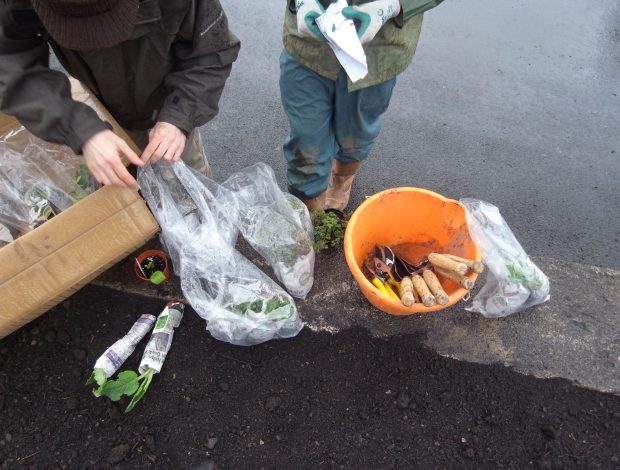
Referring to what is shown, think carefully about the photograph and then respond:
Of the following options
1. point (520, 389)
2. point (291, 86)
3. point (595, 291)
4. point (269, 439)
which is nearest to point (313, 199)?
point (291, 86)

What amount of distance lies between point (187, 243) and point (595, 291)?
76.9 inches

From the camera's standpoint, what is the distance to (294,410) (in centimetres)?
176

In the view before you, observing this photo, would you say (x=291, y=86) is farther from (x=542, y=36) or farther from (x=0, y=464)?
(x=542, y=36)

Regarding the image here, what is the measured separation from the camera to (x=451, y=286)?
177 centimetres

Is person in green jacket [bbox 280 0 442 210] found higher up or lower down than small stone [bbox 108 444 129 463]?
higher up

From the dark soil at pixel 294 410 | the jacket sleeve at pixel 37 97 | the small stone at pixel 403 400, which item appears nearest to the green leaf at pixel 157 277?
the dark soil at pixel 294 410

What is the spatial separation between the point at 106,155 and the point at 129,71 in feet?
1.35

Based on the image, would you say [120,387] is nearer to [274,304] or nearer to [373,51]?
[274,304]

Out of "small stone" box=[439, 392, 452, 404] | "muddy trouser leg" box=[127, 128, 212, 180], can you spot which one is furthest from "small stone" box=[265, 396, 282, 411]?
"muddy trouser leg" box=[127, 128, 212, 180]

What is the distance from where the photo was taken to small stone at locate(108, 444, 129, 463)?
165cm

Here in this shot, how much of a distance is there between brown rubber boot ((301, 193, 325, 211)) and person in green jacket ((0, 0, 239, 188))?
78 centimetres

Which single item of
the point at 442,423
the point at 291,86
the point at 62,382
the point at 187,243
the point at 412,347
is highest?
the point at 291,86

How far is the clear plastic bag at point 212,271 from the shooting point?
67.4 inches

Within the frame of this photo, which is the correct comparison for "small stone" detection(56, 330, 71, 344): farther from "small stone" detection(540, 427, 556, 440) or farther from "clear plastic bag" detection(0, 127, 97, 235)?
"small stone" detection(540, 427, 556, 440)
